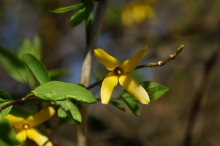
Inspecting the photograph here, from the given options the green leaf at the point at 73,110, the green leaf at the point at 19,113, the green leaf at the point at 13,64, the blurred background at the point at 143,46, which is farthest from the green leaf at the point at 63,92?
the blurred background at the point at 143,46

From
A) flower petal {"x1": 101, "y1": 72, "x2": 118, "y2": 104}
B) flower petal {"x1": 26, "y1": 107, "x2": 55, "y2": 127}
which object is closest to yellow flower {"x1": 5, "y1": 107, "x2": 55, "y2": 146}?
flower petal {"x1": 26, "y1": 107, "x2": 55, "y2": 127}

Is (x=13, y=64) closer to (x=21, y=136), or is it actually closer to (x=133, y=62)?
(x=21, y=136)

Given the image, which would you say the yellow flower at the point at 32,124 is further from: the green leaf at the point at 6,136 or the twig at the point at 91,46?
the green leaf at the point at 6,136

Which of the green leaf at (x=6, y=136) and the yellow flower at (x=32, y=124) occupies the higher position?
the green leaf at (x=6, y=136)

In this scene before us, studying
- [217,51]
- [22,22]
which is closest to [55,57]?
[22,22]

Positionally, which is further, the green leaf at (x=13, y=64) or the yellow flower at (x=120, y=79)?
the green leaf at (x=13, y=64)

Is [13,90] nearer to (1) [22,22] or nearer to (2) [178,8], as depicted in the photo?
(1) [22,22]

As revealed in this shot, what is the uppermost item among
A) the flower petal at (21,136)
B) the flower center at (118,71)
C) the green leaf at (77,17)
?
the green leaf at (77,17)
